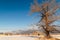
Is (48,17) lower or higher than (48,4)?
lower

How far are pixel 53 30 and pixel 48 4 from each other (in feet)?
13.1

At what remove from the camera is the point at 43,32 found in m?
26.7

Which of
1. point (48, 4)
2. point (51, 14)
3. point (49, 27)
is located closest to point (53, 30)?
point (49, 27)

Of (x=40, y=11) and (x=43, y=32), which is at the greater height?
(x=40, y=11)

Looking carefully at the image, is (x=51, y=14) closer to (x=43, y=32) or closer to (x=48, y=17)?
(x=48, y=17)

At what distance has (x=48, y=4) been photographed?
25.6 metres

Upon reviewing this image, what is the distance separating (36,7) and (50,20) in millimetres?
2888

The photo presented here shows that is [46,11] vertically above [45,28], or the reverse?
[46,11]

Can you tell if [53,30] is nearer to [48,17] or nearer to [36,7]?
[48,17]

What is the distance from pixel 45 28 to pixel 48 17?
176 centimetres

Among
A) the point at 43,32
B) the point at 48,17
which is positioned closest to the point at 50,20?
the point at 48,17

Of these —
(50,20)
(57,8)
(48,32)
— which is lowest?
(48,32)

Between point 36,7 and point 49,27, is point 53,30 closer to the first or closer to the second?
point 49,27

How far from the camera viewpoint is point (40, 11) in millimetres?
25609
